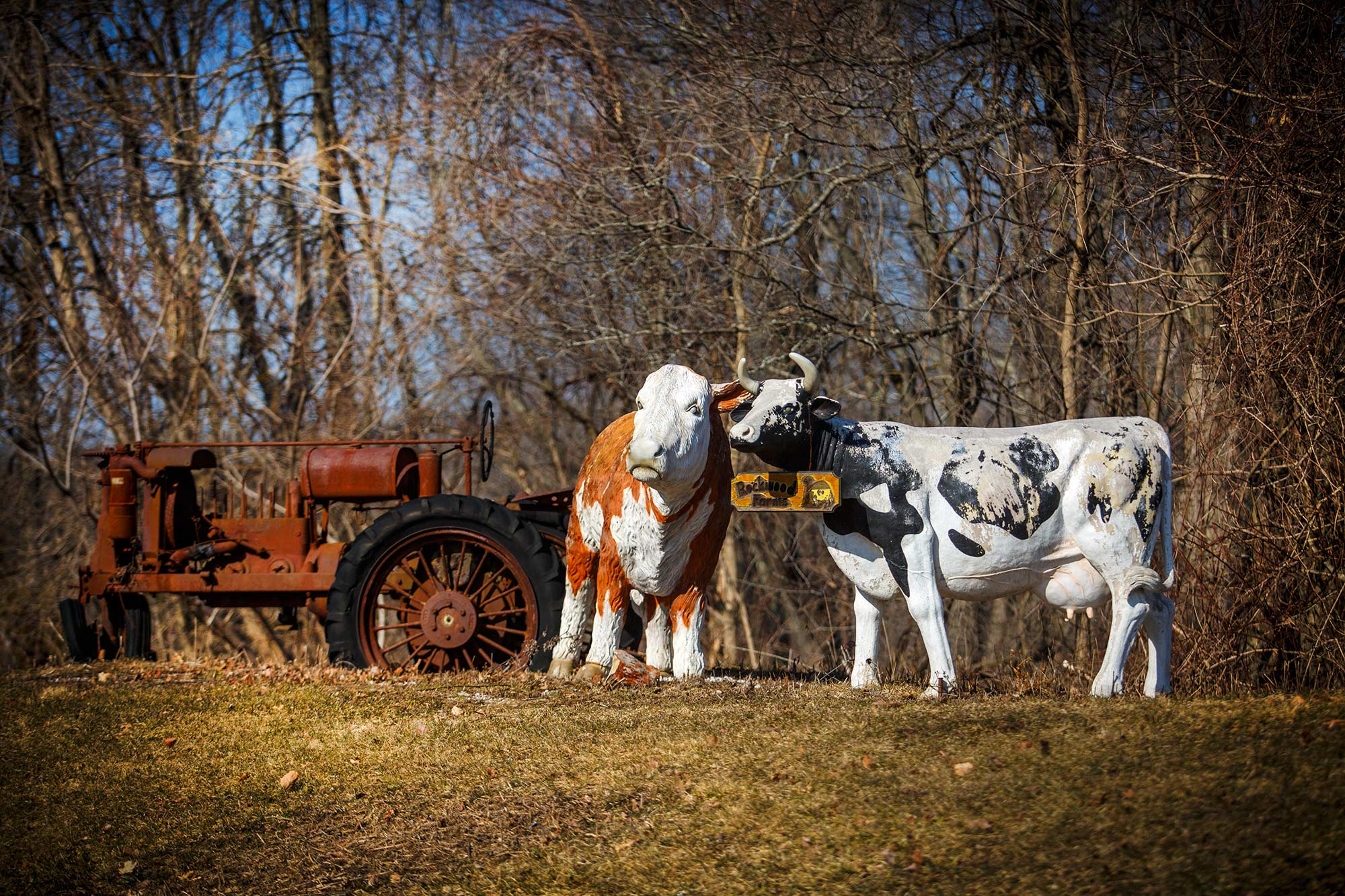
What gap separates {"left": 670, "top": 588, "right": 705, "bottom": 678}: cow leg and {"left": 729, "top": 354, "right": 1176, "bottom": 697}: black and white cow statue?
1062mm

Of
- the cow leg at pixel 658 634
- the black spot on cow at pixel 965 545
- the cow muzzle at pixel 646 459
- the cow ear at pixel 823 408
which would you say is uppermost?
the cow ear at pixel 823 408

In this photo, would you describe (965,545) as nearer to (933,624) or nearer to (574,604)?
(933,624)

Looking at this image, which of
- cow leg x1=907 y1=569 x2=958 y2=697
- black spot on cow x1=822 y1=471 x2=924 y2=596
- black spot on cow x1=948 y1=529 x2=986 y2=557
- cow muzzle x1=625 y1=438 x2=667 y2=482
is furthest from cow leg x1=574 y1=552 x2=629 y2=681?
black spot on cow x1=948 y1=529 x2=986 y2=557

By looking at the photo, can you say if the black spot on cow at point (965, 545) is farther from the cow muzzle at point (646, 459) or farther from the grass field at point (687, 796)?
the cow muzzle at point (646, 459)

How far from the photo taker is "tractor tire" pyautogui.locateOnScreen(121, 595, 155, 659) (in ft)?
29.4

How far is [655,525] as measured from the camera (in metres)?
6.82

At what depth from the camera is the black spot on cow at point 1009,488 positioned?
6.09 meters

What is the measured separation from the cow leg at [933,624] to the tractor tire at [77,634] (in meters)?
6.36

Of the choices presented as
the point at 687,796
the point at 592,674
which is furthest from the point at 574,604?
the point at 687,796

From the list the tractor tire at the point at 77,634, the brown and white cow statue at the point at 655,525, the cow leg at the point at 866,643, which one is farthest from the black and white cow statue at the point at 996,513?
the tractor tire at the point at 77,634

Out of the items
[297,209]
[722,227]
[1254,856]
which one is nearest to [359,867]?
[1254,856]

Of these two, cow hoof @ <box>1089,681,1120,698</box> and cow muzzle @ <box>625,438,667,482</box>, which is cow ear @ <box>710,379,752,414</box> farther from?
cow hoof @ <box>1089,681,1120,698</box>

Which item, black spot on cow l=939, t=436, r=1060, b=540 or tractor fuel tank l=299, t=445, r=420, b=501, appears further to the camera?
tractor fuel tank l=299, t=445, r=420, b=501

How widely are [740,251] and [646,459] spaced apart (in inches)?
196
